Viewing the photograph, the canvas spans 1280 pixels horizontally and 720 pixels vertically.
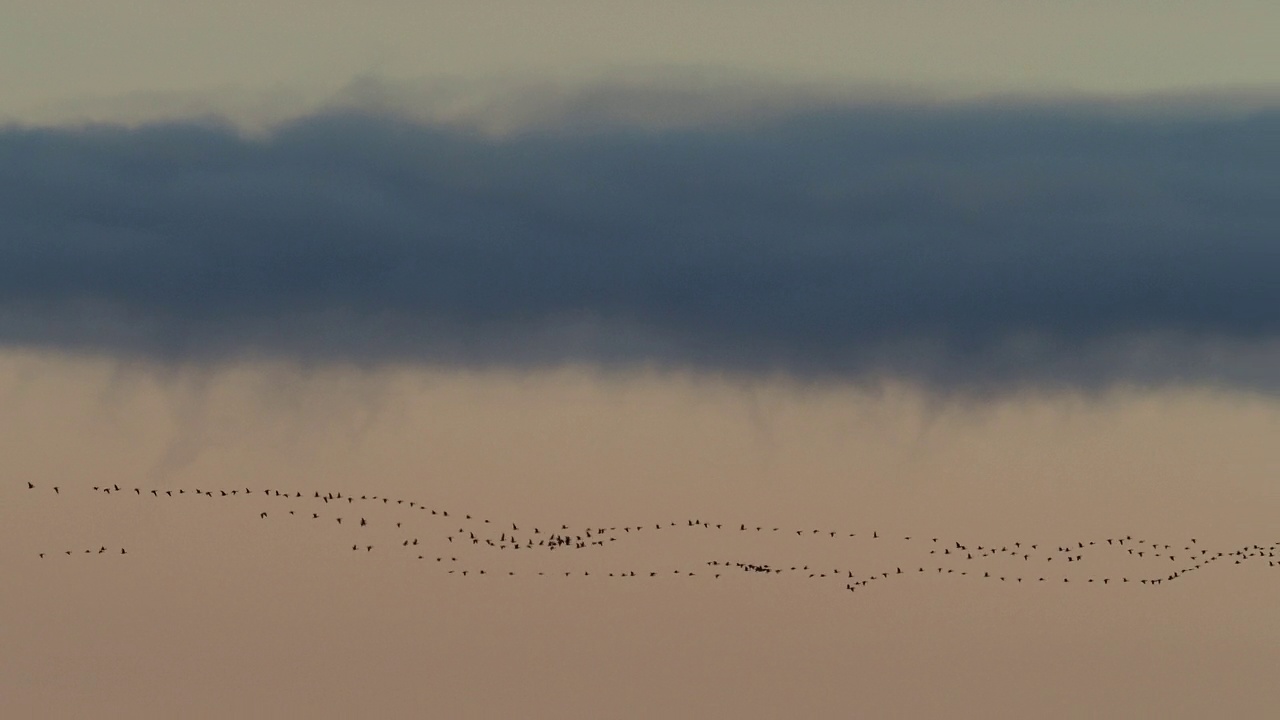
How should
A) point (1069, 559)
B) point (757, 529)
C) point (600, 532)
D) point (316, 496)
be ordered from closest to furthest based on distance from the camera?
point (757, 529), point (316, 496), point (600, 532), point (1069, 559)

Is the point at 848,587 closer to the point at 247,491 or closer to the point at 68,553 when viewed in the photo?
the point at 247,491

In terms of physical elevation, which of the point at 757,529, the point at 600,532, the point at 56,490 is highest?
the point at 56,490

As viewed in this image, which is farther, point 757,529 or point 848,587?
point 848,587

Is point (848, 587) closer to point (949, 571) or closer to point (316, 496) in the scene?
point (949, 571)

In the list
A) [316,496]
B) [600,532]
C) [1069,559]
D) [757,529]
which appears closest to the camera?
[757,529]

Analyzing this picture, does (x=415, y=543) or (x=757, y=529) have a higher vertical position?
(x=415, y=543)

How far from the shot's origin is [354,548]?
112500mm

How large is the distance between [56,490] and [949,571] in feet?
228

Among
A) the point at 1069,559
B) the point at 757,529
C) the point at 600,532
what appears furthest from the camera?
the point at 1069,559

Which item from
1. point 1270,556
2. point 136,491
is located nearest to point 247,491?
point 136,491

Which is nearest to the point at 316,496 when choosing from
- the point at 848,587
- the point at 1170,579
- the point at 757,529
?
the point at 757,529

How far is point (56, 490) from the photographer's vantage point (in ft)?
407

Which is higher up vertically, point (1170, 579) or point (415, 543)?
point (415, 543)

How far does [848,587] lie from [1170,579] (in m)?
27.3
